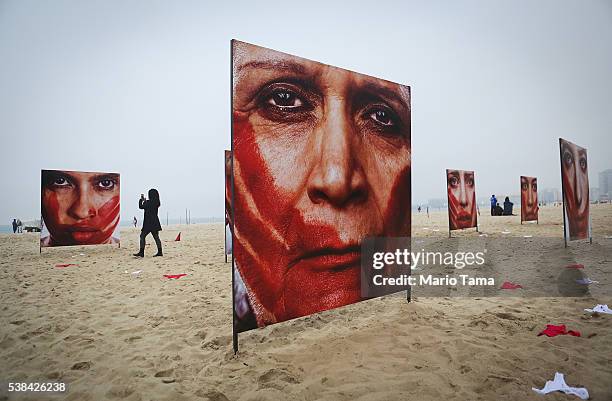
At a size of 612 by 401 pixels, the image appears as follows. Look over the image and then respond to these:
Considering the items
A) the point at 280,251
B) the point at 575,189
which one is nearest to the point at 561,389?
the point at 280,251

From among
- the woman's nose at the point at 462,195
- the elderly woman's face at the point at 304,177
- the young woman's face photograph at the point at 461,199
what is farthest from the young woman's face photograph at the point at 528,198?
the elderly woman's face at the point at 304,177

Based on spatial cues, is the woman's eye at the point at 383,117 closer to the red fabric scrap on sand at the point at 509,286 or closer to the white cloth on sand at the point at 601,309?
the red fabric scrap on sand at the point at 509,286

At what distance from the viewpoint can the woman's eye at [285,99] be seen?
3.60 metres

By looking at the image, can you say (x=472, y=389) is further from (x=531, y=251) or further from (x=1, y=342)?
(x=531, y=251)

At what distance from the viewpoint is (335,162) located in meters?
4.04

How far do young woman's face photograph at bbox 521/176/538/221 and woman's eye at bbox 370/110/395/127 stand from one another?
1531 centimetres

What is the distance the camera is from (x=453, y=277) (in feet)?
21.7

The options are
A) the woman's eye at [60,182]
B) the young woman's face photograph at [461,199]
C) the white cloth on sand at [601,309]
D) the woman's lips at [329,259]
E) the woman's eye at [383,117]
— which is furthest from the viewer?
the young woman's face photograph at [461,199]

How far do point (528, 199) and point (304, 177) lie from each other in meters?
17.7

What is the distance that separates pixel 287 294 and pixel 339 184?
1573 mm

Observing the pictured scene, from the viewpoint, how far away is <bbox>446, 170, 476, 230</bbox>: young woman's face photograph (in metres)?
12.7

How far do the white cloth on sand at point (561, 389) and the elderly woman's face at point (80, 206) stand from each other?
13448 millimetres

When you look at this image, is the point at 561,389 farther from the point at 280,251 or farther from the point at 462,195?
the point at 462,195

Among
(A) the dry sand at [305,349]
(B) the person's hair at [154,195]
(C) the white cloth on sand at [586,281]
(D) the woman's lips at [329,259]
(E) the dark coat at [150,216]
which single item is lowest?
(A) the dry sand at [305,349]
